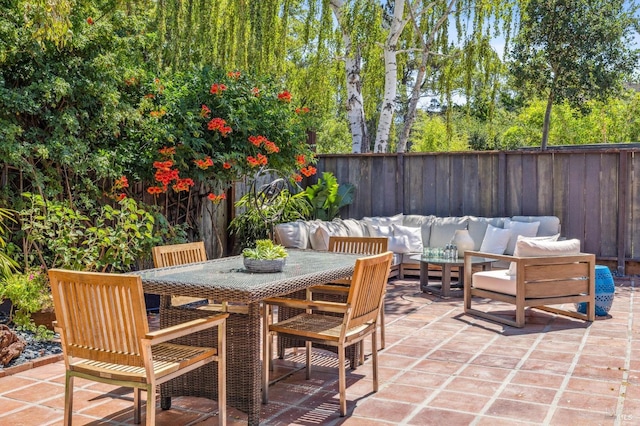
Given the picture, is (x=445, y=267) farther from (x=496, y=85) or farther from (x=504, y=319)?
(x=496, y=85)

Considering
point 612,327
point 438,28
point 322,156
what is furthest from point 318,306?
point 438,28

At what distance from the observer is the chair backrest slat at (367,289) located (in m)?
3.21

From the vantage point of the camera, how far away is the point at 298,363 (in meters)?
4.30

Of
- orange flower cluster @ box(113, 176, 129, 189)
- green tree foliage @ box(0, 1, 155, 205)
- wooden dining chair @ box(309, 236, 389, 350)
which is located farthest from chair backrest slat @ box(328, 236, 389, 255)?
green tree foliage @ box(0, 1, 155, 205)

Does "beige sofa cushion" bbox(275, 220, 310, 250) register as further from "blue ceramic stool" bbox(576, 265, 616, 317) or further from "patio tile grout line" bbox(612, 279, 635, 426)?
"patio tile grout line" bbox(612, 279, 635, 426)

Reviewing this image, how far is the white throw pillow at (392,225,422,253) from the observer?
8242 mm

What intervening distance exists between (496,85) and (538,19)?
3200 mm

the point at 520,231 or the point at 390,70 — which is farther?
the point at 390,70

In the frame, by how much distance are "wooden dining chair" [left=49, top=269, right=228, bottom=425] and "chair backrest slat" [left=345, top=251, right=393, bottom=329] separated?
81 centimetres

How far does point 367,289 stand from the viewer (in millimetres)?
3373

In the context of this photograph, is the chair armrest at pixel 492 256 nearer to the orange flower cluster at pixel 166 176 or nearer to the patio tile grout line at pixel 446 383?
the patio tile grout line at pixel 446 383

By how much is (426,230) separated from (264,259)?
539 centimetres

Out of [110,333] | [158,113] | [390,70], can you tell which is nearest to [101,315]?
[110,333]

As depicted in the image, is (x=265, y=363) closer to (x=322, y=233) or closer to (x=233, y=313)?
(x=233, y=313)
